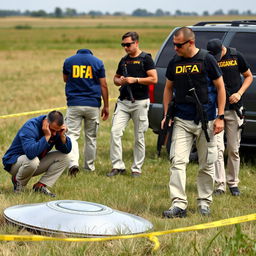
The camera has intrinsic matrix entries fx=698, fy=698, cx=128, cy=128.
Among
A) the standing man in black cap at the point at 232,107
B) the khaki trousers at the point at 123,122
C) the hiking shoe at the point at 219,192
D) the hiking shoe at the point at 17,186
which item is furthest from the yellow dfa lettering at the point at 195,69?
the khaki trousers at the point at 123,122

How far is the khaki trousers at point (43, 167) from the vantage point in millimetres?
7285

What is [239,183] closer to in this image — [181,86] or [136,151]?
[136,151]

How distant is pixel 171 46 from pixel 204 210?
354cm

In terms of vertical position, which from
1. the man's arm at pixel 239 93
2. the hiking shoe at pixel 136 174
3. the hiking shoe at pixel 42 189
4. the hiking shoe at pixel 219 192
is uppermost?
the man's arm at pixel 239 93

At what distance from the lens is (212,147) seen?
22.1 feet

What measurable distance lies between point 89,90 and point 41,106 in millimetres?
7790

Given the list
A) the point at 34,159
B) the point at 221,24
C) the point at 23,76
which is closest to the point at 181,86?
the point at 34,159

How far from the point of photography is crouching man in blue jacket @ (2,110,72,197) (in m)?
7.08

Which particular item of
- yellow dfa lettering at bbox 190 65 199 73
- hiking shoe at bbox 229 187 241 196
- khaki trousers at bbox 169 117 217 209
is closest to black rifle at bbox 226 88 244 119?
hiking shoe at bbox 229 187 241 196

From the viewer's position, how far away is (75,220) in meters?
5.71

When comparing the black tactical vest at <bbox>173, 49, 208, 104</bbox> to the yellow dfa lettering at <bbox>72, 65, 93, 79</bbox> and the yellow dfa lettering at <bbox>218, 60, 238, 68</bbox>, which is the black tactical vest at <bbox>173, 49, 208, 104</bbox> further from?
the yellow dfa lettering at <bbox>72, 65, 93, 79</bbox>

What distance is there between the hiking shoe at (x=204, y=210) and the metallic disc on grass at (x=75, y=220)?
2.57ft

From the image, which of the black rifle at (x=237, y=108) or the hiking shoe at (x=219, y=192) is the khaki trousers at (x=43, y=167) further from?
the black rifle at (x=237, y=108)

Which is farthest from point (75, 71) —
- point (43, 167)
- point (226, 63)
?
point (226, 63)
